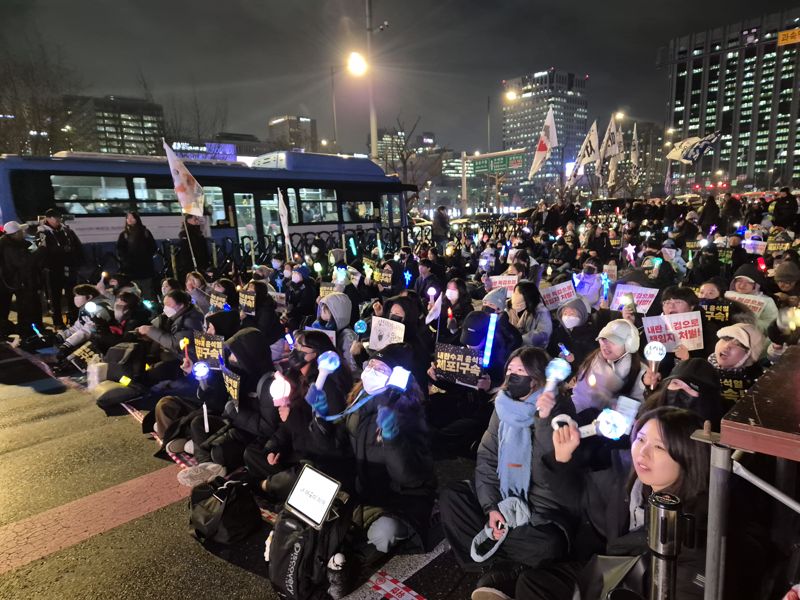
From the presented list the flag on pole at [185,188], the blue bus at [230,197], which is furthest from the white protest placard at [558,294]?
the blue bus at [230,197]

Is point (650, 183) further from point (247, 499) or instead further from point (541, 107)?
point (247, 499)

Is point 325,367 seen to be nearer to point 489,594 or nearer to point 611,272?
point 489,594

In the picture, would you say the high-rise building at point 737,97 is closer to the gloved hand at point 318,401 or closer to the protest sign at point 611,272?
the protest sign at point 611,272

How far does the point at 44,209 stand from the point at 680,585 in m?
14.1

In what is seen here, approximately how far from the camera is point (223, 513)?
341 centimetres

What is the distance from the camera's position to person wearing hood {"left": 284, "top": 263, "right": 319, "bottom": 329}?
859 centimetres

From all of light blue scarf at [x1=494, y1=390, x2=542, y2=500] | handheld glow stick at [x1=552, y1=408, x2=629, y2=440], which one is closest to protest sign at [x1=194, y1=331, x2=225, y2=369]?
light blue scarf at [x1=494, y1=390, x2=542, y2=500]

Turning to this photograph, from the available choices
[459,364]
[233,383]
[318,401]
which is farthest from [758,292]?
[233,383]

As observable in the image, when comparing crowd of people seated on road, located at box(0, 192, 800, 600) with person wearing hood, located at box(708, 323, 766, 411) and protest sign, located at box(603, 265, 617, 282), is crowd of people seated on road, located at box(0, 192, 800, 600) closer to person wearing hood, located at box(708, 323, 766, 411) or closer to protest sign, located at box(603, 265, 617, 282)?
person wearing hood, located at box(708, 323, 766, 411)

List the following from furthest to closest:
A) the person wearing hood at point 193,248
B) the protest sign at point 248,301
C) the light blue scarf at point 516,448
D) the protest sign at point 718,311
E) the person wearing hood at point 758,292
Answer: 1. the person wearing hood at point 193,248
2. the protest sign at point 248,301
3. the person wearing hood at point 758,292
4. the protest sign at point 718,311
5. the light blue scarf at point 516,448

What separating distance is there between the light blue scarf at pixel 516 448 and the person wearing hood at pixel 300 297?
229 inches

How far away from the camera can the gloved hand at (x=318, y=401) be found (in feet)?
12.6

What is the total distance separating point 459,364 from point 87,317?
589 cm

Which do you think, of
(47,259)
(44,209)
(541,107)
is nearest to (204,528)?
(47,259)
